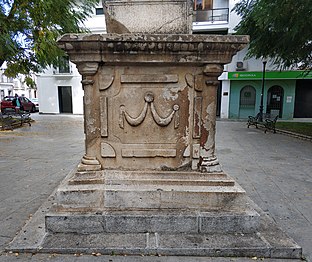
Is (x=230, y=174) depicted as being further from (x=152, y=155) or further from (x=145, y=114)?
(x=145, y=114)

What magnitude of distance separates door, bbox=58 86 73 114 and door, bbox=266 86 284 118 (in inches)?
692

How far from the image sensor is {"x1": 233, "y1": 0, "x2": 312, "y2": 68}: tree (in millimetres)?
8312

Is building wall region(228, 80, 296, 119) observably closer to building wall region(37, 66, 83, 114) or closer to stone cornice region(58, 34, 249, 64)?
building wall region(37, 66, 83, 114)

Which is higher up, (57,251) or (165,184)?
(165,184)

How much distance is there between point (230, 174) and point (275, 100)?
16.9 metres

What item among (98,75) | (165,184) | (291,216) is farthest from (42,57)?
(291,216)

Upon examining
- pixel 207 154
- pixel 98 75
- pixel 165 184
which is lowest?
pixel 165 184

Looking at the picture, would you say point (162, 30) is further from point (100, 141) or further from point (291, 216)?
point (291, 216)

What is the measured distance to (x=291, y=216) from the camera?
3697mm

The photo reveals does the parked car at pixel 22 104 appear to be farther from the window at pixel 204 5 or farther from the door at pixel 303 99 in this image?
the door at pixel 303 99

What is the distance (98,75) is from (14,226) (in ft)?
7.31

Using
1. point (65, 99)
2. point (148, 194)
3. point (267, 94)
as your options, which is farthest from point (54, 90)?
point (148, 194)

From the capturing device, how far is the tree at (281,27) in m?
8.31

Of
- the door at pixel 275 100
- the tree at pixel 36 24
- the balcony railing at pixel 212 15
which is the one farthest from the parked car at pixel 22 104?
the door at pixel 275 100
